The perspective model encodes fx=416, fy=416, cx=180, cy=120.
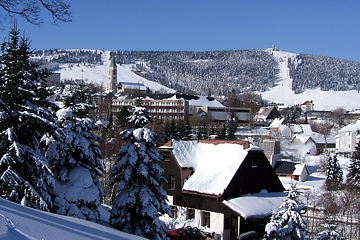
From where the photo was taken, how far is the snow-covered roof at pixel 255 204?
2494 centimetres

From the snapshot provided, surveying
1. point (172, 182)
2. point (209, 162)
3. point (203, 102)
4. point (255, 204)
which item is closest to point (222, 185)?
point (255, 204)

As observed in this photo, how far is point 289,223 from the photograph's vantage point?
18.2 meters

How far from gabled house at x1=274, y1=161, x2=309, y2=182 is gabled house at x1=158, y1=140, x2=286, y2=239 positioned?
2945cm

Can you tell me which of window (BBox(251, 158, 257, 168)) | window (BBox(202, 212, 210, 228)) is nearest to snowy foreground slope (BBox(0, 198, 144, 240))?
window (BBox(202, 212, 210, 228))

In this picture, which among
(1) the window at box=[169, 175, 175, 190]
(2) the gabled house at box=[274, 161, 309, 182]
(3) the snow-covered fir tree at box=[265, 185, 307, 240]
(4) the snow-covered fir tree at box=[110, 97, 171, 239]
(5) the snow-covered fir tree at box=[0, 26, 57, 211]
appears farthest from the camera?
(2) the gabled house at box=[274, 161, 309, 182]

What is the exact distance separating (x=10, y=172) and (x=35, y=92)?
339 cm

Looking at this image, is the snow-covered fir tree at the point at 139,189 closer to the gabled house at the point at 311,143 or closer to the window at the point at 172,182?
the window at the point at 172,182

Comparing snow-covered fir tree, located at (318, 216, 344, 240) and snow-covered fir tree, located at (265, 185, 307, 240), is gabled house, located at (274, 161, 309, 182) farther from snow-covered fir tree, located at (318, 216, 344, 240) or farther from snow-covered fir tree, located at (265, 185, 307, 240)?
snow-covered fir tree, located at (265, 185, 307, 240)

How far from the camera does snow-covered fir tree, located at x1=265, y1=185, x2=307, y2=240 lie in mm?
18188

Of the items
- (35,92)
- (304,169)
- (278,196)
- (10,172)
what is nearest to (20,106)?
(35,92)

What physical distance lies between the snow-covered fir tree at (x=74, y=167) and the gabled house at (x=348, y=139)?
259 feet

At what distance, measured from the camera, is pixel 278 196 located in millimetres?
29219

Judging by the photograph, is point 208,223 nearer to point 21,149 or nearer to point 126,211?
point 126,211

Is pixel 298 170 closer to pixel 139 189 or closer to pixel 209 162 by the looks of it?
pixel 209 162
